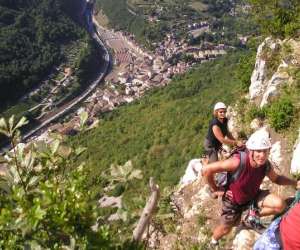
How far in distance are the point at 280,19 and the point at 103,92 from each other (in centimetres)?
6792

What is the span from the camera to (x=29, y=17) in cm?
11750

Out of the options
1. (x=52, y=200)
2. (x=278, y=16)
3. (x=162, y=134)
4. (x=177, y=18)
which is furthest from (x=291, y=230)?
(x=177, y=18)

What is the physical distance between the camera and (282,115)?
31.8 ft

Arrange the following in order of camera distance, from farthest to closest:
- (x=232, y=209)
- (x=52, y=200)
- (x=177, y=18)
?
(x=177, y=18)
(x=232, y=209)
(x=52, y=200)

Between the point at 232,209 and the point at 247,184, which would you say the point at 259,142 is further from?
the point at 232,209

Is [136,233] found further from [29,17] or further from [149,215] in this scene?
[29,17]

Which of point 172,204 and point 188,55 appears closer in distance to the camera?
point 172,204

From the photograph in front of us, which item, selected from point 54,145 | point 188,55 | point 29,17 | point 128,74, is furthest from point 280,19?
point 29,17

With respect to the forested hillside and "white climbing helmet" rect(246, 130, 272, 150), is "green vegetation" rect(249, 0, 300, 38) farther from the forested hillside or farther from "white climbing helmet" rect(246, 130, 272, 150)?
the forested hillside

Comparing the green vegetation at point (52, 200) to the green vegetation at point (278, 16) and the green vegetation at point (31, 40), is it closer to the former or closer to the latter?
the green vegetation at point (278, 16)

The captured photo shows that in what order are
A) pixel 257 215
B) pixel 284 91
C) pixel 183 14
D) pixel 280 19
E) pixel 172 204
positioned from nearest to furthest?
pixel 257 215
pixel 172 204
pixel 284 91
pixel 280 19
pixel 183 14

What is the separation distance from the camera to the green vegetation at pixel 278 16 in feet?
47.1

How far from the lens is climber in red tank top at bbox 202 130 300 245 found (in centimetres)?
492

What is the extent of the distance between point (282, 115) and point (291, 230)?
6040 millimetres
